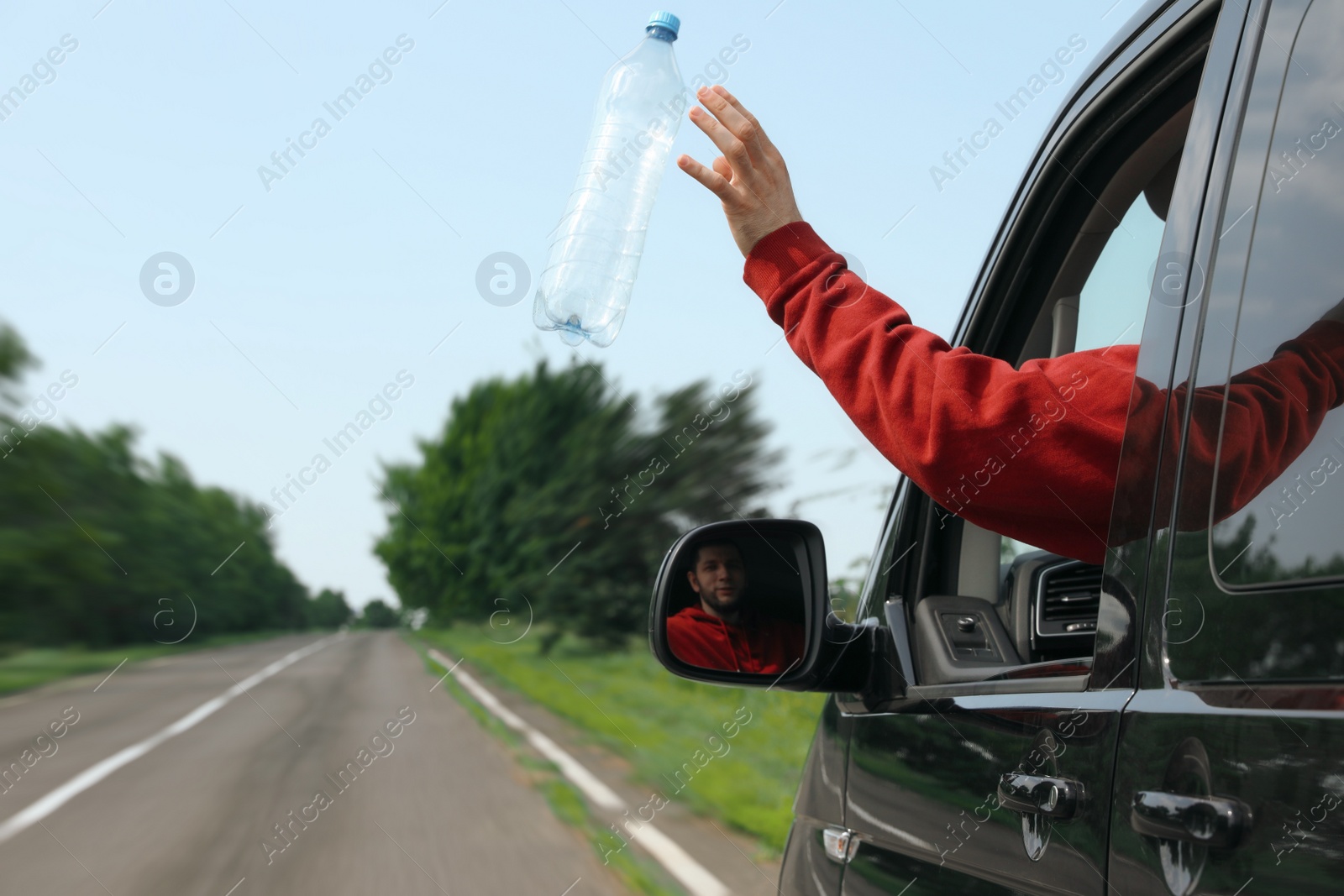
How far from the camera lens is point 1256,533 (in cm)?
100

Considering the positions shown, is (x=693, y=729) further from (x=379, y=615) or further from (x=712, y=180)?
(x=379, y=615)

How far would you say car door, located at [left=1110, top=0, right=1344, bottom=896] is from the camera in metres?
0.90

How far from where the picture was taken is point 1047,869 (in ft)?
3.95

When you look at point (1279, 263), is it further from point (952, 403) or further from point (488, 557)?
point (488, 557)

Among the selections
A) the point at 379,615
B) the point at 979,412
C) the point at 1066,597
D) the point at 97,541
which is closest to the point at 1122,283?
the point at 1066,597

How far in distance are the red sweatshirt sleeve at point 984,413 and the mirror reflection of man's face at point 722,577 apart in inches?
15.7

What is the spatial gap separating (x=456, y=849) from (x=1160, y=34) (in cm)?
540

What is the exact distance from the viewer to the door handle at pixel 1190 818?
940 mm

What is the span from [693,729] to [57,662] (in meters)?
20.0

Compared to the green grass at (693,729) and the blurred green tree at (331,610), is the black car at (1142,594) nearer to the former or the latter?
the green grass at (693,729)

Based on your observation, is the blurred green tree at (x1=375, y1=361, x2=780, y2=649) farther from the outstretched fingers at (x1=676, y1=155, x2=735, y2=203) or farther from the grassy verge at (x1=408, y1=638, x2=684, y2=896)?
the outstretched fingers at (x1=676, y1=155, x2=735, y2=203)

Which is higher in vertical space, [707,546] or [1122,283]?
[1122,283]

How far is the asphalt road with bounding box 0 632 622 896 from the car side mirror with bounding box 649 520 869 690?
364cm

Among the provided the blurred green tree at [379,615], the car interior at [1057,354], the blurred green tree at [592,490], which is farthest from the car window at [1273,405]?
the blurred green tree at [379,615]
